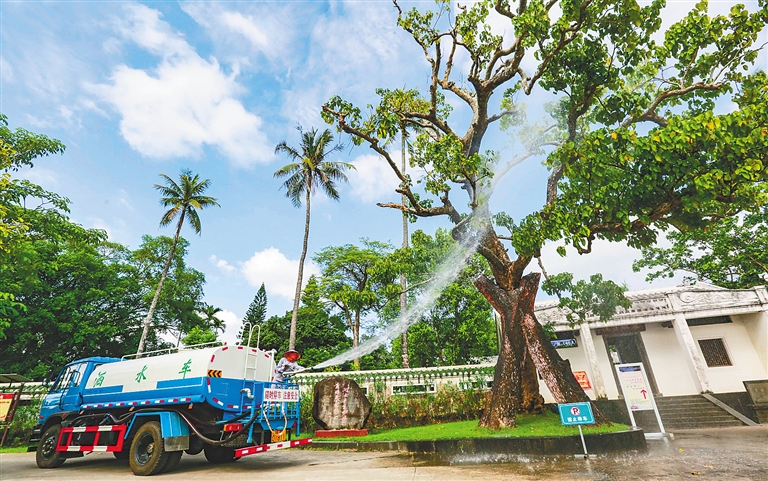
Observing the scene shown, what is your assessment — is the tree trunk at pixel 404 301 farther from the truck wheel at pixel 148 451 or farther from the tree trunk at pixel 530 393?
the truck wheel at pixel 148 451

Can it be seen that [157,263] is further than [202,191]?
Yes

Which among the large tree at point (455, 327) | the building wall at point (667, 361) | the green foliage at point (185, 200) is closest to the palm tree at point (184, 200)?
the green foliage at point (185, 200)

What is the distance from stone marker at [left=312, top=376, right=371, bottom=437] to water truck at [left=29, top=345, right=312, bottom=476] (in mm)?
2851

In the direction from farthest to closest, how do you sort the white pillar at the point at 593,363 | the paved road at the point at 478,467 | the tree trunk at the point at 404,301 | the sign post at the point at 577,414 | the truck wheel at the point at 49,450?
the tree trunk at the point at 404,301
the white pillar at the point at 593,363
the truck wheel at the point at 49,450
the sign post at the point at 577,414
the paved road at the point at 478,467

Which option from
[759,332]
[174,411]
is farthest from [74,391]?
[759,332]

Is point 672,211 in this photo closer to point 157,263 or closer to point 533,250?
point 533,250

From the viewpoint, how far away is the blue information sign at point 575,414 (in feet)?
23.8

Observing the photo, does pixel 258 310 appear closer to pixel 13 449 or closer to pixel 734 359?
pixel 13 449

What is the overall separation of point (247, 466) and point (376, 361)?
2284 centimetres

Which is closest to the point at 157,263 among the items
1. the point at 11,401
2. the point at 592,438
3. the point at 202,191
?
the point at 202,191

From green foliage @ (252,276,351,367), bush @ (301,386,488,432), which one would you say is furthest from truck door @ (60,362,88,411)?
green foliage @ (252,276,351,367)

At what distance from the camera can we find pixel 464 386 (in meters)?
13.2

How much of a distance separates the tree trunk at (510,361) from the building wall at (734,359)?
1136cm

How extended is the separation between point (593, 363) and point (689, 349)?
3949 millimetres
